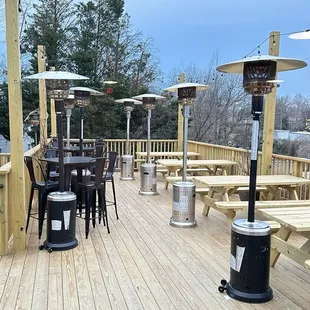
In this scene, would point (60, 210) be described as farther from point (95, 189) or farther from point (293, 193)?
point (293, 193)

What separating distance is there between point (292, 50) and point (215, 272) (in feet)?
35.6

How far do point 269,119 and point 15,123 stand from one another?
12.7 feet

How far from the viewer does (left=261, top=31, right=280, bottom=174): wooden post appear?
564cm

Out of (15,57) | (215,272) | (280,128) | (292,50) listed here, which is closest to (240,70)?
(215,272)

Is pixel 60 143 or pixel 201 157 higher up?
pixel 60 143

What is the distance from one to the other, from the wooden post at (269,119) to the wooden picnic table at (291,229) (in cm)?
264

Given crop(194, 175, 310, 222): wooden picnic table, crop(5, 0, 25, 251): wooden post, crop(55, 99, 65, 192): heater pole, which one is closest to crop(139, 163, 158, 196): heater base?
crop(194, 175, 310, 222): wooden picnic table

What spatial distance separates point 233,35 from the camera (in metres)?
17.9

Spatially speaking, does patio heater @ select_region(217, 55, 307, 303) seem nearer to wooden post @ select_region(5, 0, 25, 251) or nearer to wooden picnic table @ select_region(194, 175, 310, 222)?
wooden picnic table @ select_region(194, 175, 310, 222)

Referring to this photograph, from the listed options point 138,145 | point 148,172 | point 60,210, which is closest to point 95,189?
point 60,210

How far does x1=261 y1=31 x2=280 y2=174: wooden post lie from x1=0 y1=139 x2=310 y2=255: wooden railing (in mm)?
161

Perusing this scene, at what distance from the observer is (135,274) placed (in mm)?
3309

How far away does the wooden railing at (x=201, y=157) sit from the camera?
143 inches

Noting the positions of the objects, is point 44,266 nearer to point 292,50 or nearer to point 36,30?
point 292,50
